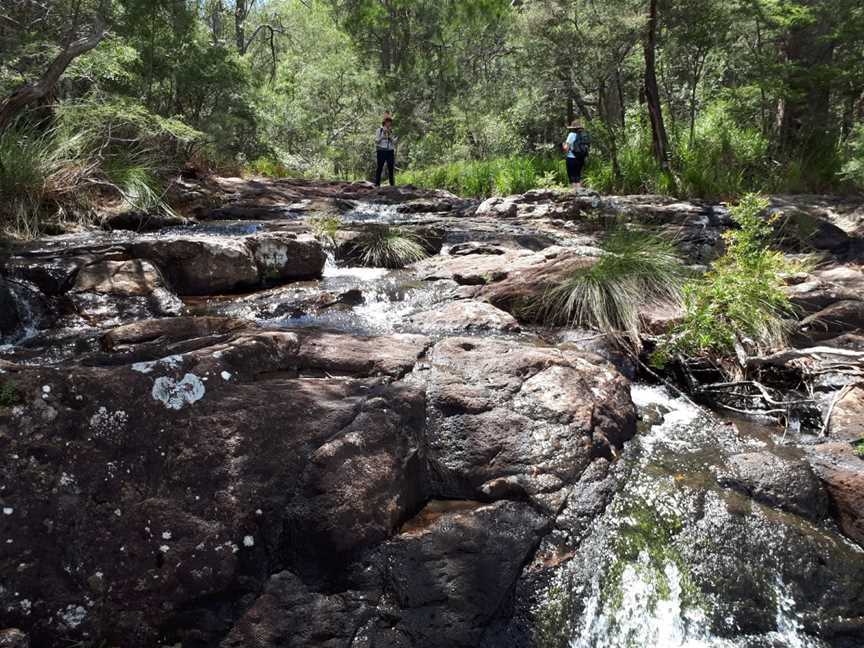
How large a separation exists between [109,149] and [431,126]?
18914 millimetres

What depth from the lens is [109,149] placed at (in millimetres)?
8953

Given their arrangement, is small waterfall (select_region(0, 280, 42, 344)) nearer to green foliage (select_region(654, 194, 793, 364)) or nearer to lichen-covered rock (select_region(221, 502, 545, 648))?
lichen-covered rock (select_region(221, 502, 545, 648))

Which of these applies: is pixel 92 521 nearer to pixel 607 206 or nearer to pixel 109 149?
pixel 109 149

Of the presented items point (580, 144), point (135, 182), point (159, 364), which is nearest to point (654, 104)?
point (580, 144)

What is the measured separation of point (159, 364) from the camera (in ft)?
8.59

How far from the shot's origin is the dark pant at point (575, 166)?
41.7ft

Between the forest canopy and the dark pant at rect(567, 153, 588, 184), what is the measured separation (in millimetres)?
826

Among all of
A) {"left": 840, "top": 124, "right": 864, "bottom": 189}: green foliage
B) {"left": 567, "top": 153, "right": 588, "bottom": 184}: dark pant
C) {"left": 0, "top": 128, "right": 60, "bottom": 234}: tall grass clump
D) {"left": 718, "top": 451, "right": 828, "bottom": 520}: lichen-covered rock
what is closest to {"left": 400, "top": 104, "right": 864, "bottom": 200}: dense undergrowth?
{"left": 840, "top": 124, "right": 864, "bottom": 189}: green foliage

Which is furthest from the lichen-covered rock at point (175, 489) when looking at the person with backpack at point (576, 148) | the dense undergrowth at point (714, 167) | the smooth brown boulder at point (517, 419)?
the person with backpack at point (576, 148)

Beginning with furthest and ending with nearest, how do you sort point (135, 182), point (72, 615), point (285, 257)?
point (135, 182) → point (285, 257) → point (72, 615)

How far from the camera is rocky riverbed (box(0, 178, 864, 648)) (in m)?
2.04

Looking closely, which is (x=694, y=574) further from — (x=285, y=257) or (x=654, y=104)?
(x=654, y=104)

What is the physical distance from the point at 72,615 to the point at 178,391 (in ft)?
3.04

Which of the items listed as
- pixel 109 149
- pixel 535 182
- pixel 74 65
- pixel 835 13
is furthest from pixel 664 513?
pixel 535 182
